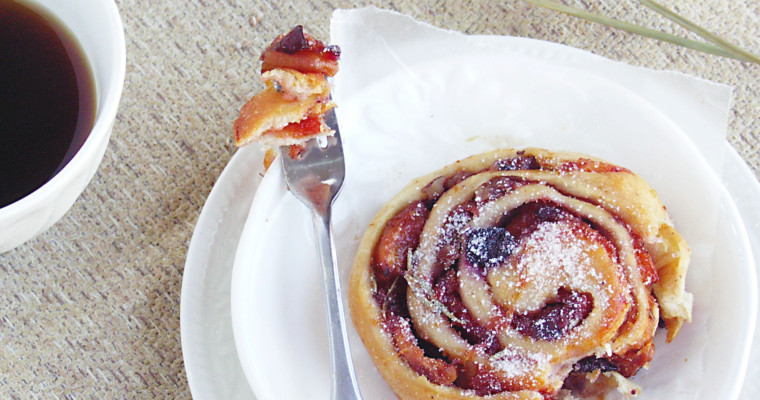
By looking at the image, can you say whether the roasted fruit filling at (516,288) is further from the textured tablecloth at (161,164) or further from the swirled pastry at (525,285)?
the textured tablecloth at (161,164)

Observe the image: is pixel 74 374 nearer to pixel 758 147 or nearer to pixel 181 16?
pixel 181 16

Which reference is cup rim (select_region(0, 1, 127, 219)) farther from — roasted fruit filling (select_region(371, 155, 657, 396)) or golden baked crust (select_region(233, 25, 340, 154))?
roasted fruit filling (select_region(371, 155, 657, 396))

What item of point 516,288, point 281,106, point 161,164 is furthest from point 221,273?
point 516,288

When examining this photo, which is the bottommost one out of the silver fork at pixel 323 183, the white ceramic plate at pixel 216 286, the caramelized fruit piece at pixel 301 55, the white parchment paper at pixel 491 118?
the white ceramic plate at pixel 216 286

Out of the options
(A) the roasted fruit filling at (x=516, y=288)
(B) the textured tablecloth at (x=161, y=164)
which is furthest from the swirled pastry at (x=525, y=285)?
(B) the textured tablecloth at (x=161, y=164)

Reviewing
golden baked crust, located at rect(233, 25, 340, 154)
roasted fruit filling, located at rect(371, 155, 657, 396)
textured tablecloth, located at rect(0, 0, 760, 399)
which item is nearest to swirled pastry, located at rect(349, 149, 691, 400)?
roasted fruit filling, located at rect(371, 155, 657, 396)

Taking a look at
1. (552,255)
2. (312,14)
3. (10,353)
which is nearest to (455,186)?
(552,255)

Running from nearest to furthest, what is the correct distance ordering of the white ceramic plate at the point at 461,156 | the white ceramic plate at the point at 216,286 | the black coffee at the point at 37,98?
1. the black coffee at the point at 37,98
2. the white ceramic plate at the point at 461,156
3. the white ceramic plate at the point at 216,286
